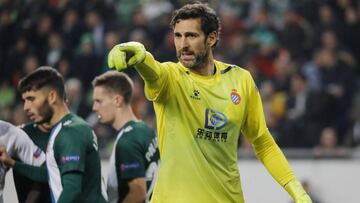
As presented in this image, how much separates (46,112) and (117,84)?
4.07 ft

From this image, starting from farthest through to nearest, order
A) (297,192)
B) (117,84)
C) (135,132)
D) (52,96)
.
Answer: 1. (117,84)
2. (135,132)
3. (52,96)
4. (297,192)

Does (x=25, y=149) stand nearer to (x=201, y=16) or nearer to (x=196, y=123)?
(x=196, y=123)

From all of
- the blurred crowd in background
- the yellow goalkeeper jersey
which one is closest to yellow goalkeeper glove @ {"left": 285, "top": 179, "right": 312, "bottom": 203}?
the yellow goalkeeper jersey

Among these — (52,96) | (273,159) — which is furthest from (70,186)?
(273,159)

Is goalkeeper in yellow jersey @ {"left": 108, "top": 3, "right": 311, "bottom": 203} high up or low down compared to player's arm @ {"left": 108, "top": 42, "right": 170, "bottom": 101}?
down

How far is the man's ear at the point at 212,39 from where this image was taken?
6.39 metres

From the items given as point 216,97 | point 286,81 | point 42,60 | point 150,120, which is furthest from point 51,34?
point 216,97

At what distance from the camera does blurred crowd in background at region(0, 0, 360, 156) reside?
1332 centimetres

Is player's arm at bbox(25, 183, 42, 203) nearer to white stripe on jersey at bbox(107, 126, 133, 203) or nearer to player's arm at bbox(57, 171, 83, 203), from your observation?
player's arm at bbox(57, 171, 83, 203)

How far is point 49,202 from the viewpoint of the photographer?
24.0ft

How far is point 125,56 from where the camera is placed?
5.62 metres

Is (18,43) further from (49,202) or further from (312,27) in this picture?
(49,202)

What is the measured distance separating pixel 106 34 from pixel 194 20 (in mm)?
9254

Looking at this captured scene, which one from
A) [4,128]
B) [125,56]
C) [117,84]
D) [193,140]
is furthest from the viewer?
[117,84]
